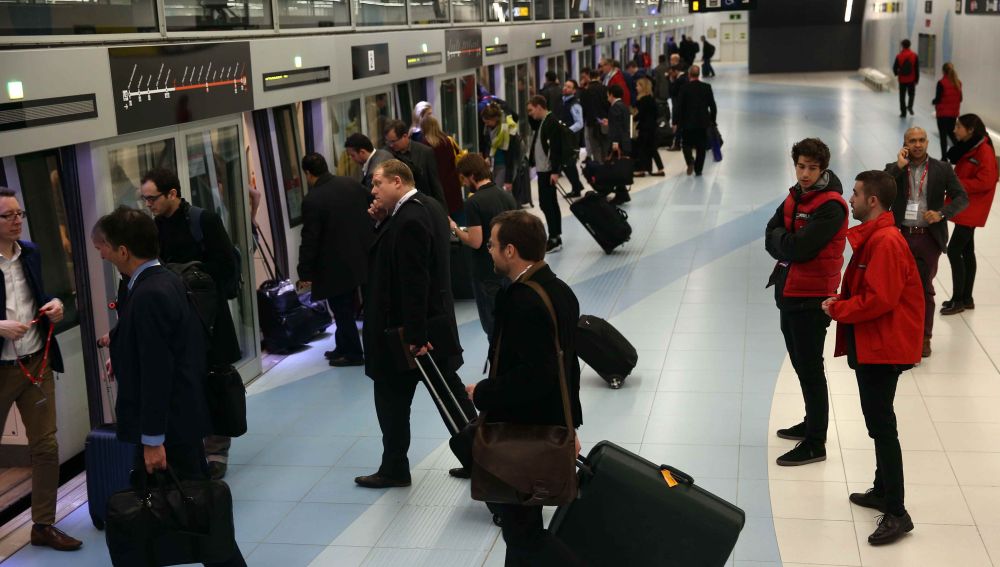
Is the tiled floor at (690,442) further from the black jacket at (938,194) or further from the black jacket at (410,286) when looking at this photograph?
the black jacket at (938,194)

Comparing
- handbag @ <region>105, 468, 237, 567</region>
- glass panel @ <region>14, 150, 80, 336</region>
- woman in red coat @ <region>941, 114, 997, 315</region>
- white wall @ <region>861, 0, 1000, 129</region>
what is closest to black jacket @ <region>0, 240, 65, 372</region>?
glass panel @ <region>14, 150, 80, 336</region>

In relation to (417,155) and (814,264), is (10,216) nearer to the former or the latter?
(814,264)

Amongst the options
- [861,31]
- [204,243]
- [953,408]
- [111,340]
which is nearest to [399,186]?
[204,243]

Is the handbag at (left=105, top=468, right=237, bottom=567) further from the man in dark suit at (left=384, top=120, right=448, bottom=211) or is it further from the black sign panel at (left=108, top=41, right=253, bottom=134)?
the man in dark suit at (left=384, top=120, right=448, bottom=211)

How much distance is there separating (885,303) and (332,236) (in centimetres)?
420

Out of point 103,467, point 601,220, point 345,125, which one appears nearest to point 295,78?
point 345,125

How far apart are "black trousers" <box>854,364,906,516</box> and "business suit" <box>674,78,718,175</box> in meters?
11.9

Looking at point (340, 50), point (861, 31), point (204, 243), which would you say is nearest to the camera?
point (204, 243)

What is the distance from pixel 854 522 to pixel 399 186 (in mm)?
2689

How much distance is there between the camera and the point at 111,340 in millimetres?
4074

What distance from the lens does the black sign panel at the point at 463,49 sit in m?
12.6

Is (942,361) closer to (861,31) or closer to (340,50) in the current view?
(340,50)

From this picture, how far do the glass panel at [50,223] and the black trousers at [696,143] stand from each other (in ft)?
40.5

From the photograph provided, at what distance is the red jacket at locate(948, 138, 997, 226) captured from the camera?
778cm
